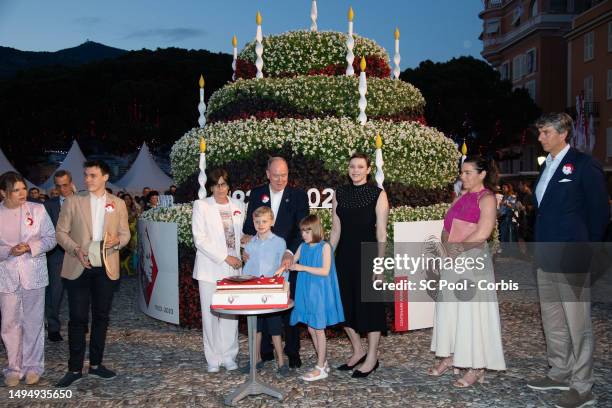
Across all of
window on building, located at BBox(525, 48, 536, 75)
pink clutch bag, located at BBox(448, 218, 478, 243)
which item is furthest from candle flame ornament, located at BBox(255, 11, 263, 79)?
window on building, located at BBox(525, 48, 536, 75)

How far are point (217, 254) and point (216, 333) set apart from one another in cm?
96

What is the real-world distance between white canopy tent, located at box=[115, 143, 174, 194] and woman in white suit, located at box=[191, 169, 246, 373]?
64.4ft

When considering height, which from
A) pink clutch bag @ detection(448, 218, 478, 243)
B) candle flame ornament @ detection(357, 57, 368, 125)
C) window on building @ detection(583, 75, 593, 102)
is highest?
window on building @ detection(583, 75, 593, 102)

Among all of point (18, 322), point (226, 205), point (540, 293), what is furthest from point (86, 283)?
point (540, 293)

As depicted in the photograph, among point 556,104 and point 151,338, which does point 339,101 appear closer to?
point 151,338

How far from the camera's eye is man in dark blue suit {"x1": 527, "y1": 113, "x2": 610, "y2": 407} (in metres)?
5.53

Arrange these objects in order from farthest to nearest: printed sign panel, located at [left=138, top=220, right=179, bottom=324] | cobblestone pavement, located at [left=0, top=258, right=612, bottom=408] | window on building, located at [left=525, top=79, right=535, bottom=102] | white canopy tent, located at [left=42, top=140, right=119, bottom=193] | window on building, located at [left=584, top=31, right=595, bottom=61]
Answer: window on building, located at [left=525, top=79, right=535, bottom=102] → window on building, located at [left=584, top=31, right=595, bottom=61] → white canopy tent, located at [left=42, top=140, right=119, bottom=193] → printed sign panel, located at [left=138, top=220, right=179, bottom=324] → cobblestone pavement, located at [left=0, top=258, right=612, bottom=408]

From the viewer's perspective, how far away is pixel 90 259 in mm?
6215

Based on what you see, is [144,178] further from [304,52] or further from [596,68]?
[596,68]

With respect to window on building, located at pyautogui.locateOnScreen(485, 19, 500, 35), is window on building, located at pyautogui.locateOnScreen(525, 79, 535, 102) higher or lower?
lower

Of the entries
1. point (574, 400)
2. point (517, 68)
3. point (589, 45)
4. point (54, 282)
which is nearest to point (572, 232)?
point (574, 400)

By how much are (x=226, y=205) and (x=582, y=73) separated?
36.4 m

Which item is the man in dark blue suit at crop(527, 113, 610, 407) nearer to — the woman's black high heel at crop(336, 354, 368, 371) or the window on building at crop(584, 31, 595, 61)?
the woman's black high heel at crop(336, 354, 368, 371)

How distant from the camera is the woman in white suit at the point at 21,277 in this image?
6.25 meters
